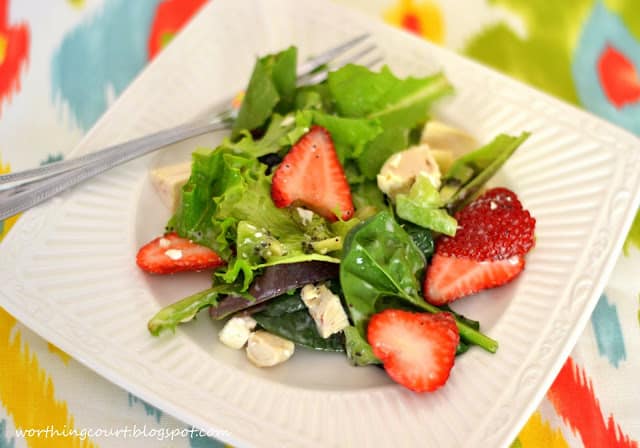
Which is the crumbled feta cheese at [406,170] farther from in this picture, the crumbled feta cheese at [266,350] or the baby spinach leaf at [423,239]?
the crumbled feta cheese at [266,350]

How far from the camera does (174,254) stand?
1919 millimetres

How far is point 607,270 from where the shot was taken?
6.16 ft

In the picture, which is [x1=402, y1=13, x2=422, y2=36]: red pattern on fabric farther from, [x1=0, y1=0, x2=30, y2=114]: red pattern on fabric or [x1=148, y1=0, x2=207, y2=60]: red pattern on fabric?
[x1=0, y1=0, x2=30, y2=114]: red pattern on fabric

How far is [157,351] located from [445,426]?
735 millimetres

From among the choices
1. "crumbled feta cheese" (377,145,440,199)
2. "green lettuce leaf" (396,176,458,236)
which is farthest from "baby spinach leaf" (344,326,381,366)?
"crumbled feta cheese" (377,145,440,199)

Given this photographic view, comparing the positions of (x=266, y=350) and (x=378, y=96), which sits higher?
(x=378, y=96)

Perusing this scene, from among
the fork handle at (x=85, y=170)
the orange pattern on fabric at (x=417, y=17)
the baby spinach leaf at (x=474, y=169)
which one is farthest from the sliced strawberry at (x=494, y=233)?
the orange pattern on fabric at (x=417, y=17)

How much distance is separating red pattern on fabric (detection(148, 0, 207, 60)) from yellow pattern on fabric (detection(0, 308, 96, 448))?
1465 mm

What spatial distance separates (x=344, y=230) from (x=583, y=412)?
839 mm

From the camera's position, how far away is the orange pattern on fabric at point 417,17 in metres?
3.06

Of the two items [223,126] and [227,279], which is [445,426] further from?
[223,126]

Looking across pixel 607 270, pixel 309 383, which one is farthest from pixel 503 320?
pixel 309 383

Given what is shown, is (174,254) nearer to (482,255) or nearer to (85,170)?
(85,170)

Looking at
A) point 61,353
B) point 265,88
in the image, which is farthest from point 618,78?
point 61,353
